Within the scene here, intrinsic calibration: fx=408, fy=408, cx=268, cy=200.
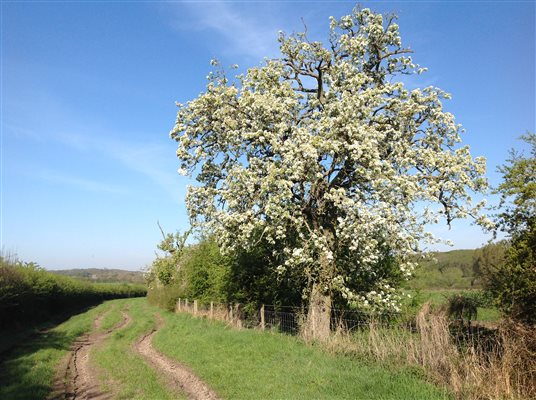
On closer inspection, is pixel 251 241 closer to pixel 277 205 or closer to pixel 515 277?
pixel 277 205

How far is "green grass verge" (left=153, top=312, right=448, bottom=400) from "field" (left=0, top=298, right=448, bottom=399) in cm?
2

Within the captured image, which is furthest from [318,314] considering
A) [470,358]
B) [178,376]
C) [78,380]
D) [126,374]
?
[78,380]

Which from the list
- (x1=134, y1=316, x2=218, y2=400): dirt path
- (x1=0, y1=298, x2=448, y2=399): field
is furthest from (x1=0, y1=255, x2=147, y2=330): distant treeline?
(x1=134, y1=316, x2=218, y2=400): dirt path

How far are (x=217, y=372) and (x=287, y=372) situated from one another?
8.45ft

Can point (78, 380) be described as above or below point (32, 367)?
below

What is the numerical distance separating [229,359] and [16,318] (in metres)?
26.9

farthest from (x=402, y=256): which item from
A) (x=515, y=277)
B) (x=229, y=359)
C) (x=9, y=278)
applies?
(x=9, y=278)

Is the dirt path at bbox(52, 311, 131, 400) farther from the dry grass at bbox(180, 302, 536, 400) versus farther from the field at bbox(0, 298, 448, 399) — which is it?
the dry grass at bbox(180, 302, 536, 400)

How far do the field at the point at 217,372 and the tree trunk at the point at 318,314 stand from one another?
1061 millimetres

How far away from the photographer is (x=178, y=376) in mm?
14453

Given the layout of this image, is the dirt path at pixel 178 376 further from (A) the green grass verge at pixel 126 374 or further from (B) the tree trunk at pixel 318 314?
(B) the tree trunk at pixel 318 314

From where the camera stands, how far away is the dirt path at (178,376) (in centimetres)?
1228

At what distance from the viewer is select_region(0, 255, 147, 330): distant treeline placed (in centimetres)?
3159

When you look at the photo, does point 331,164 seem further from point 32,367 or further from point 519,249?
point 32,367
